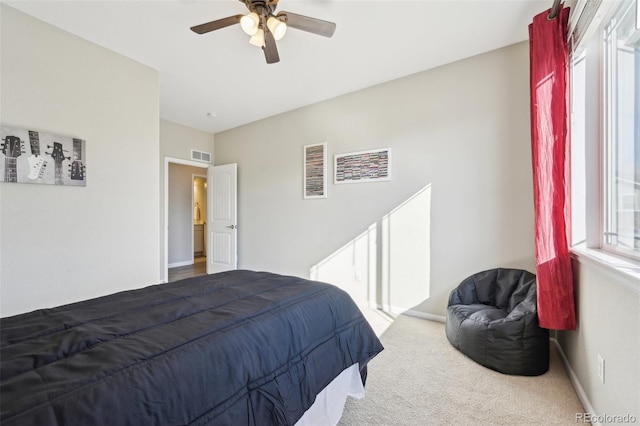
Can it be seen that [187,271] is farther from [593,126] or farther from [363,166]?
[593,126]

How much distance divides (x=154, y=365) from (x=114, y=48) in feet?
10.3

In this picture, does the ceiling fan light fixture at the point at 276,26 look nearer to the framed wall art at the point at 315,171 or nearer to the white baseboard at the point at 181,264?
the framed wall art at the point at 315,171

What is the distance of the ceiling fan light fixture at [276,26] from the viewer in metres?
1.85

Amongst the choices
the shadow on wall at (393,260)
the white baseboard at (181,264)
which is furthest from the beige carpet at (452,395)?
the white baseboard at (181,264)

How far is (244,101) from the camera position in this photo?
153 inches

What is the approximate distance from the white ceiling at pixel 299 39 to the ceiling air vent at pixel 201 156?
1442mm

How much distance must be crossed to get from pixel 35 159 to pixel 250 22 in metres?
2.09

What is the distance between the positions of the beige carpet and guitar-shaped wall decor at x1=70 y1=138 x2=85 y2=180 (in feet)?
9.65

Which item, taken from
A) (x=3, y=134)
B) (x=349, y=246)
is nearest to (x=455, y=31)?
(x=349, y=246)

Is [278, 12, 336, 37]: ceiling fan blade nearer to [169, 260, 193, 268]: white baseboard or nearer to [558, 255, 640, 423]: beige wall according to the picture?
[558, 255, 640, 423]: beige wall

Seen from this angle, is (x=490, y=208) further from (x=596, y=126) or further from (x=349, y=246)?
(x=349, y=246)

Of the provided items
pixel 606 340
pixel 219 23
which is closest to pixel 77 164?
pixel 219 23

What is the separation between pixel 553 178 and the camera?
6.38 feet

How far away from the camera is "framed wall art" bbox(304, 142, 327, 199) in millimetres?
3885
